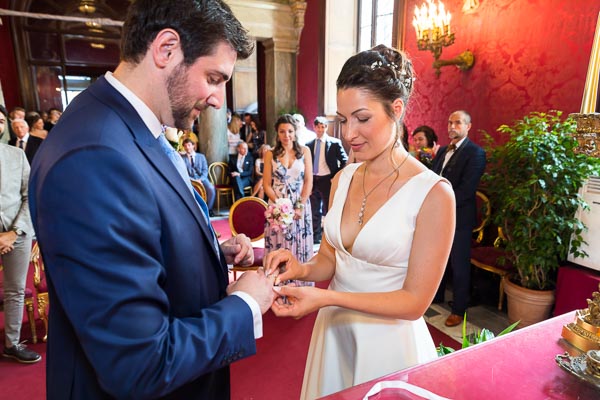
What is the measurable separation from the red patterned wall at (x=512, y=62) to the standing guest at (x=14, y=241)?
4809 mm

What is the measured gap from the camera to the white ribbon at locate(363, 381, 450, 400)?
0.92 metres

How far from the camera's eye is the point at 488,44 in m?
4.46

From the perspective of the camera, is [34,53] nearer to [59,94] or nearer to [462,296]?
[59,94]

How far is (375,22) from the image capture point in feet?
24.9

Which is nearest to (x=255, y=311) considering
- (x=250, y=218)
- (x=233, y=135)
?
(x=250, y=218)

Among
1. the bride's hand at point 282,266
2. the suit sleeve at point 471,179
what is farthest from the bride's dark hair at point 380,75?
the suit sleeve at point 471,179

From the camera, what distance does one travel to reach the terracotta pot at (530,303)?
11.4ft

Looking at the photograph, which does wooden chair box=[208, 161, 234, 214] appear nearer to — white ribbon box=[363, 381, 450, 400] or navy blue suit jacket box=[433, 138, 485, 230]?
navy blue suit jacket box=[433, 138, 485, 230]

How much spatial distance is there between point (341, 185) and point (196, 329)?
109 cm

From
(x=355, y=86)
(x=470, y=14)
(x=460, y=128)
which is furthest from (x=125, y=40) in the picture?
(x=470, y=14)

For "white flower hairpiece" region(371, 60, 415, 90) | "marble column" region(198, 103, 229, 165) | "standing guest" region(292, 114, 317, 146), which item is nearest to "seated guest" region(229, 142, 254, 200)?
"marble column" region(198, 103, 229, 165)

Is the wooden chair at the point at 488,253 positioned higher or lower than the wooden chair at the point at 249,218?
lower

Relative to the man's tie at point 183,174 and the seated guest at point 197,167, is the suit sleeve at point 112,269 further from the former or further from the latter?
the seated guest at point 197,167

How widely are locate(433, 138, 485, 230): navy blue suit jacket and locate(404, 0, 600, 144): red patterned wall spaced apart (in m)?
0.94
